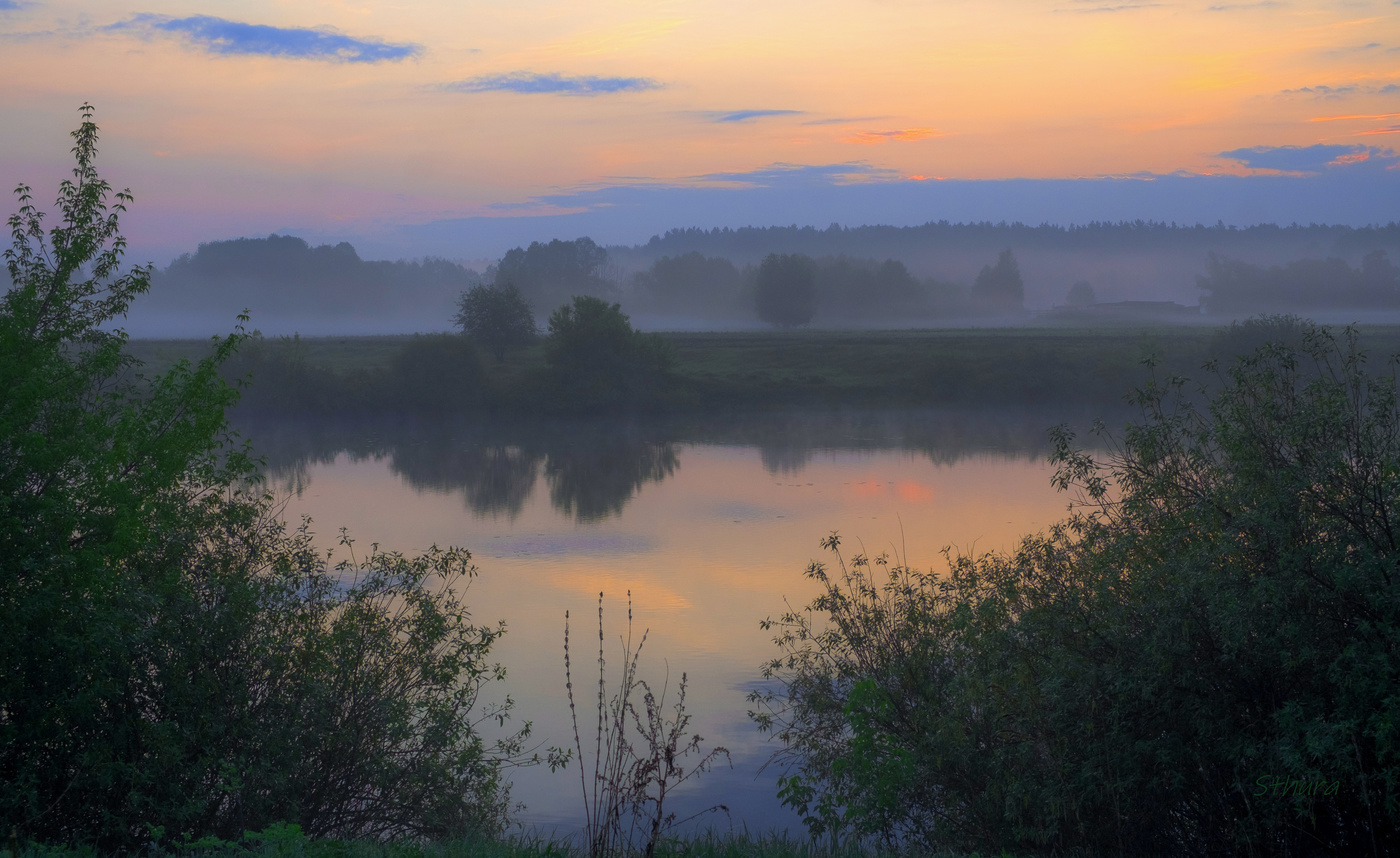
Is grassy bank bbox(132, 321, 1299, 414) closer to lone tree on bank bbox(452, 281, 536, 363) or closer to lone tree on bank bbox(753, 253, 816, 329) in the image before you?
lone tree on bank bbox(452, 281, 536, 363)

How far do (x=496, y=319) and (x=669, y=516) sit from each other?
130 ft

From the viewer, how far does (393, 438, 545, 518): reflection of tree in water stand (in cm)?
3462

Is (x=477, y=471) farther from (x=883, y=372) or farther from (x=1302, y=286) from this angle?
(x=1302, y=286)

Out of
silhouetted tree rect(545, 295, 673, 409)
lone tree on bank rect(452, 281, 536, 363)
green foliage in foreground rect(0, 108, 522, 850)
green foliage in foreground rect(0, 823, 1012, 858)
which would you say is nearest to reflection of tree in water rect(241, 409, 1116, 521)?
silhouetted tree rect(545, 295, 673, 409)

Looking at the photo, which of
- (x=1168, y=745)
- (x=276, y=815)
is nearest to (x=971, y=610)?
(x=1168, y=745)

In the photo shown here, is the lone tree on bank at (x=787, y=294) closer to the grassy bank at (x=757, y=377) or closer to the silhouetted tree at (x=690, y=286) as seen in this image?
the grassy bank at (x=757, y=377)

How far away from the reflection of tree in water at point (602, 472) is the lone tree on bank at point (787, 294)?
5729cm

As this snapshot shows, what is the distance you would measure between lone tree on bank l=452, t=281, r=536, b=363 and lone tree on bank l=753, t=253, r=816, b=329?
40.8 metres

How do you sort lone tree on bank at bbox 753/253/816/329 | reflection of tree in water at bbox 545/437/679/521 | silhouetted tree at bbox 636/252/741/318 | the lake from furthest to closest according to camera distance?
1. silhouetted tree at bbox 636/252/741/318
2. lone tree on bank at bbox 753/253/816/329
3. reflection of tree in water at bbox 545/437/679/521
4. the lake

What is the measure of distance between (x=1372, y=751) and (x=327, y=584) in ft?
29.8

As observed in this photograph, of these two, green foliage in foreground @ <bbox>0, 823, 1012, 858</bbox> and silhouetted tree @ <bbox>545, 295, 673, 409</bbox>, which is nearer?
green foliage in foreground @ <bbox>0, 823, 1012, 858</bbox>

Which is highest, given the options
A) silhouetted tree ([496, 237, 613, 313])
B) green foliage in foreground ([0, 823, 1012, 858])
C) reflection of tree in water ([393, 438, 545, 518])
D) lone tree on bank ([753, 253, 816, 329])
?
silhouetted tree ([496, 237, 613, 313])

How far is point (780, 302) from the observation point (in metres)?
105

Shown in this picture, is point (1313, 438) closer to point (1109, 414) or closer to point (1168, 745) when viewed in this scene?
point (1168, 745)
